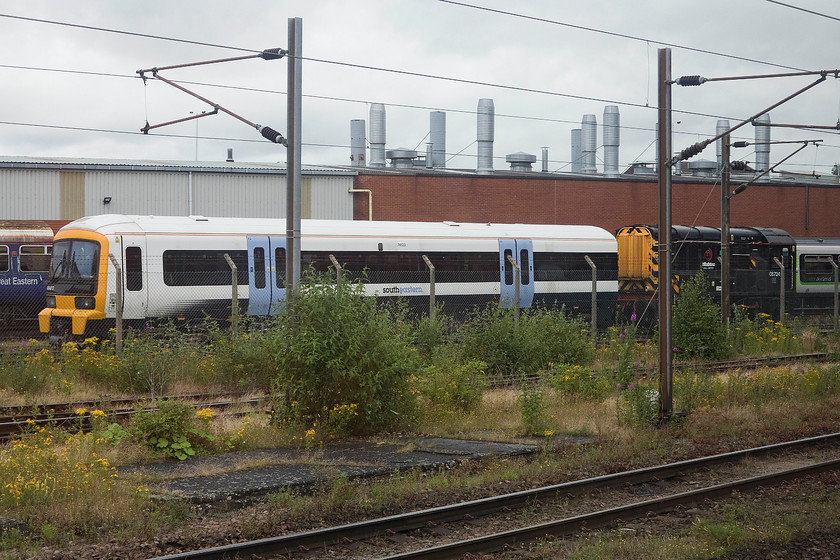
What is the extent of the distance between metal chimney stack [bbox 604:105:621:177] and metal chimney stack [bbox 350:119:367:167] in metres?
12.1

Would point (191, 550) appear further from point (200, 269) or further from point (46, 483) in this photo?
point (200, 269)

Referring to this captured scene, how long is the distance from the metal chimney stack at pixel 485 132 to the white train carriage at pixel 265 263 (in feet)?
49.8

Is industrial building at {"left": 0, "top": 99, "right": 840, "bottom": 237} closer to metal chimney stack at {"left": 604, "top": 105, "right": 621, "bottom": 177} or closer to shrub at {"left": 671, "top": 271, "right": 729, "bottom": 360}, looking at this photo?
metal chimney stack at {"left": 604, "top": 105, "right": 621, "bottom": 177}

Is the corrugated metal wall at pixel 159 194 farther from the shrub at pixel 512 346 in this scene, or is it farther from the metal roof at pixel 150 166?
the shrub at pixel 512 346

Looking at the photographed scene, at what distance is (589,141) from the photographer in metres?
43.6

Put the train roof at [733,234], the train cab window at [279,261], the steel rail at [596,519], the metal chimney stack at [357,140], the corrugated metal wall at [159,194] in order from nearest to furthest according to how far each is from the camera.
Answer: the steel rail at [596,519] → the train cab window at [279,261] → the train roof at [733,234] → the corrugated metal wall at [159,194] → the metal chimney stack at [357,140]

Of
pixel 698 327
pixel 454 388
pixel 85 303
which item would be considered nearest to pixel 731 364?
pixel 698 327

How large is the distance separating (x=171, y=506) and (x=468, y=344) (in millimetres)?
10735

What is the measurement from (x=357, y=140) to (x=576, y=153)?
1194 cm

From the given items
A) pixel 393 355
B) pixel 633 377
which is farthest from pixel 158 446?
pixel 633 377

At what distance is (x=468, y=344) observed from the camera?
18.1 metres

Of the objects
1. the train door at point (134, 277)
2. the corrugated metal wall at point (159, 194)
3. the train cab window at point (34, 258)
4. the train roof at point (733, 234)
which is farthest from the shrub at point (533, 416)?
the corrugated metal wall at point (159, 194)

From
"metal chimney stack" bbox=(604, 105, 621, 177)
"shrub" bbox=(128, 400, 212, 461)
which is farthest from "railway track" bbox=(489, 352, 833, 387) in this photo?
"metal chimney stack" bbox=(604, 105, 621, 177)

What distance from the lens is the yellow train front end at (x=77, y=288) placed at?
61.0 ft
